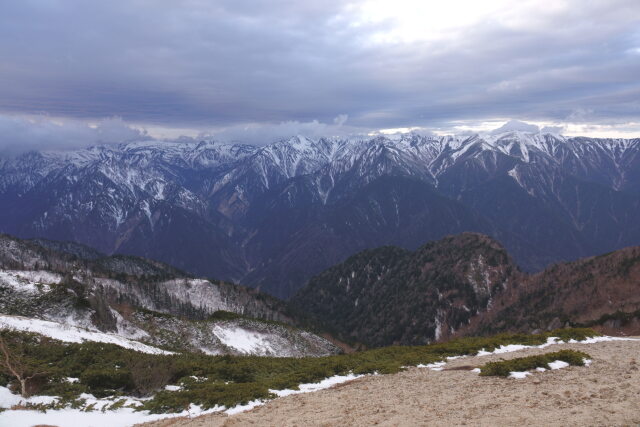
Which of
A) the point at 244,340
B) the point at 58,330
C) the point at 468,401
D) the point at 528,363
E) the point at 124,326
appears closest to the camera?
the point at 468,401

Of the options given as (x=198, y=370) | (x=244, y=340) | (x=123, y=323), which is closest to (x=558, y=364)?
(x=198, y=370)

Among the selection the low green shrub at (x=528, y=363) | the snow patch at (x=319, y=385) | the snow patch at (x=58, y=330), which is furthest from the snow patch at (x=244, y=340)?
the low green shrub at (x=528, y=363)

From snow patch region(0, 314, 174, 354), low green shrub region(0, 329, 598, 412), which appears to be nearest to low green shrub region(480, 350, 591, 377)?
low green shrub region(0, 329, 598, 412)

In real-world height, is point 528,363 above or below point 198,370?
above

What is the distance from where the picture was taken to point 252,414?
19641 mm

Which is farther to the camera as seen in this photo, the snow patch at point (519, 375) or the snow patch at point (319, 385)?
the snow patch at point (319, 385)

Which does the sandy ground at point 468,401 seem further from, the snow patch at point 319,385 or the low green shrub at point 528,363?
the snow patch at point 319,385

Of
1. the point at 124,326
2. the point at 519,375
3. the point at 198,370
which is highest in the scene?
the point at 519,375

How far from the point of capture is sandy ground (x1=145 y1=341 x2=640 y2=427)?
15.1 meters

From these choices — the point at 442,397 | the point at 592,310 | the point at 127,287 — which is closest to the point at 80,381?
the point at 442,397

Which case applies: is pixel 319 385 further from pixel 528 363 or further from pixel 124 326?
pixel 124 326

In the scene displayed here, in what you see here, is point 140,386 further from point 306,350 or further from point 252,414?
point 306,350

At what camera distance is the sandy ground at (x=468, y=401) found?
49.7ft

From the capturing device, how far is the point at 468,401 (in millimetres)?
17797
